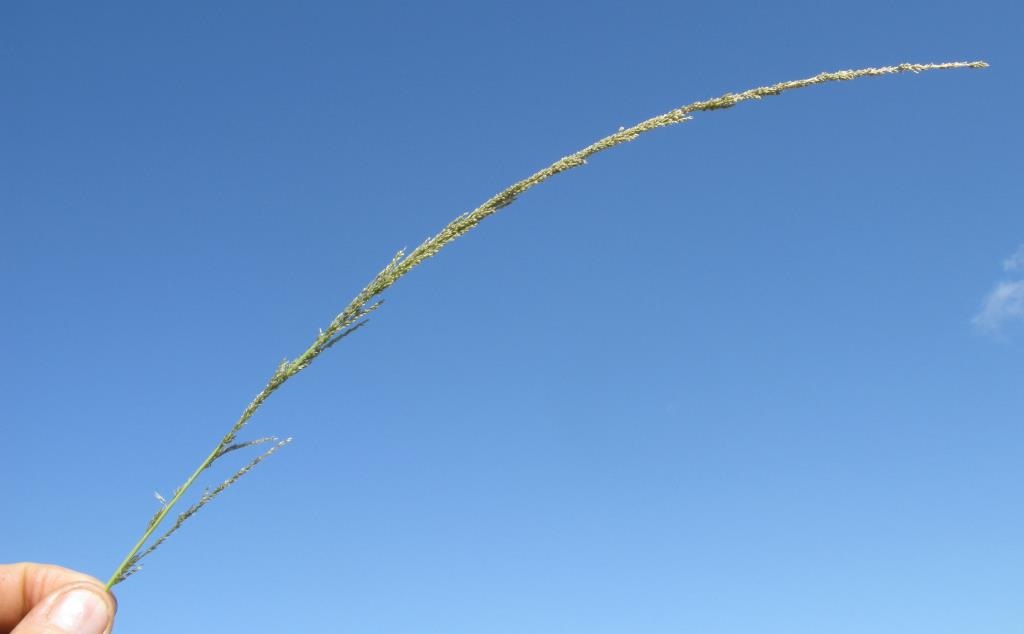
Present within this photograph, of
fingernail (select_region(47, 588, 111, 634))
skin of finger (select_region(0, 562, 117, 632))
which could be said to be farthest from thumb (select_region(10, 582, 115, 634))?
skin of finger (select_region(0, 562, 117, 632))

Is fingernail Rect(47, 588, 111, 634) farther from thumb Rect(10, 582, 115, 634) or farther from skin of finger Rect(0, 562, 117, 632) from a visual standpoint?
skin of finger Rect(0, 562, 117, 632)

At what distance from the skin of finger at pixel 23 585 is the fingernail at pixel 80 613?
659mm

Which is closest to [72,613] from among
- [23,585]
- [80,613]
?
[80,613]

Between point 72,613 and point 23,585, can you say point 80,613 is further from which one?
point 23,585

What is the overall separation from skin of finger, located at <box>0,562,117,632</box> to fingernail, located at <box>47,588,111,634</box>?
66 centimetres

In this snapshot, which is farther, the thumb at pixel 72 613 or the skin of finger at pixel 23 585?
the skin of finger at pixel 23 585

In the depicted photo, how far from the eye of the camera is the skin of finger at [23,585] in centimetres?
337

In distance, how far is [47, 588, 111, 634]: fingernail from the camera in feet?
8.96

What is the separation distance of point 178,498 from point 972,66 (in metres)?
3.72

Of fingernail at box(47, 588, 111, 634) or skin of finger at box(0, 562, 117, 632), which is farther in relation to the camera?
skin of finger at box(0, 562, 117, 632)

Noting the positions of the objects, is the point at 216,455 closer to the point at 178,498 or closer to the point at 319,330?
the point at 178,498

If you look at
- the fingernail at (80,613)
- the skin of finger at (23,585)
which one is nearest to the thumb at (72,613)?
the fingernail at (80,613)

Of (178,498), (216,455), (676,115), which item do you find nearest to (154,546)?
(178,498)

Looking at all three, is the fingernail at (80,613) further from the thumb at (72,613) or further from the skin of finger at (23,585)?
the skin of finger at (23,585)
